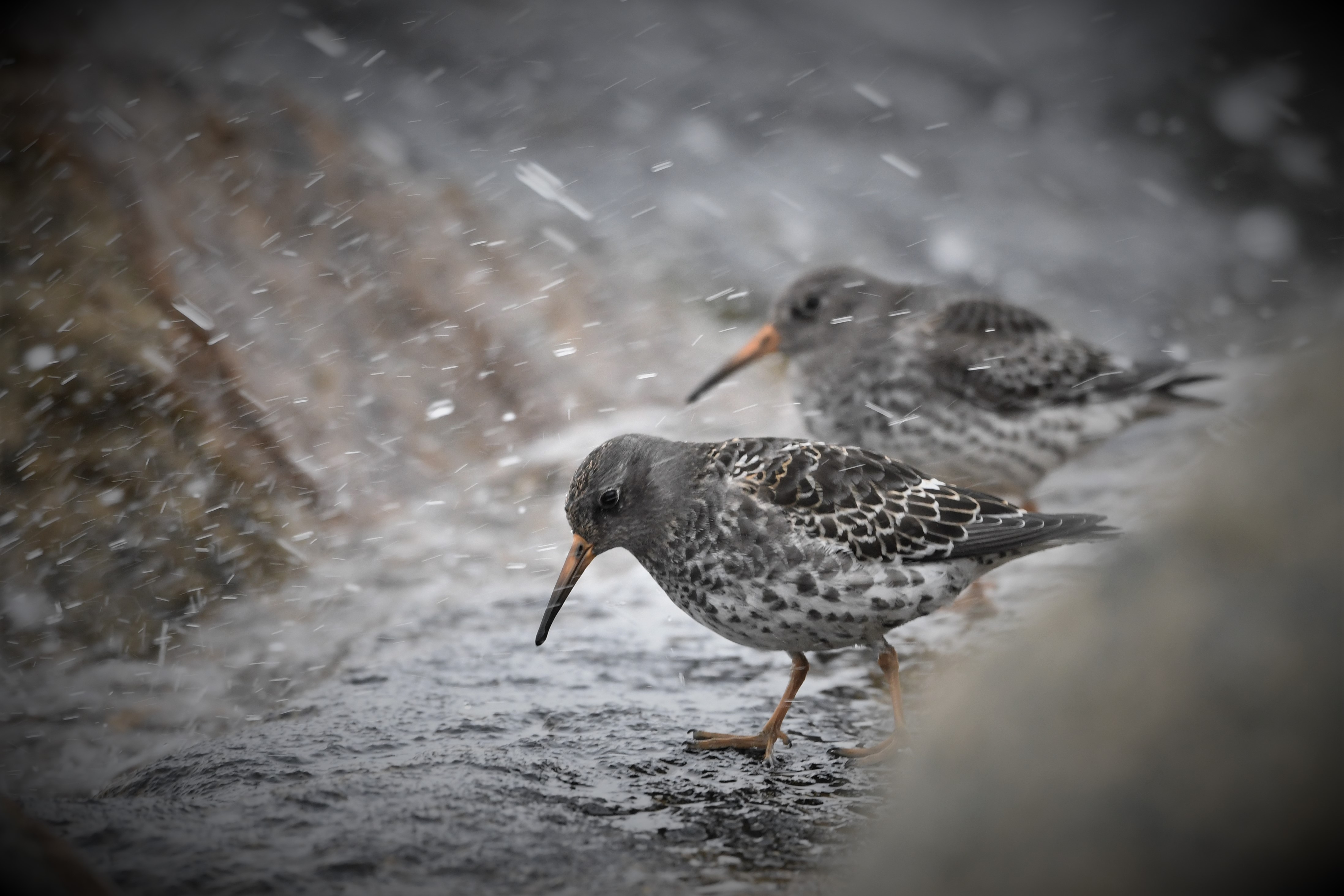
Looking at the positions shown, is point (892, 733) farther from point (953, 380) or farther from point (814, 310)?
point (814, 310)

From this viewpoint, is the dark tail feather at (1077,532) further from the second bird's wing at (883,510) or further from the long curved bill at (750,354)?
the long curved bill at (750,354)

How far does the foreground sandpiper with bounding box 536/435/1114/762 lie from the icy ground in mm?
356

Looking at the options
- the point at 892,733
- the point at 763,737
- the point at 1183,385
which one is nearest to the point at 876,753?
the point at 892,733

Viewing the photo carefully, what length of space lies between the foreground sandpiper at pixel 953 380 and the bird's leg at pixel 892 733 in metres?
2.03

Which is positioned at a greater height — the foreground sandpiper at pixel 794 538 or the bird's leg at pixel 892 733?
the foreground sandpiper at pixel 794 538

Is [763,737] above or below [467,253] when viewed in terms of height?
above

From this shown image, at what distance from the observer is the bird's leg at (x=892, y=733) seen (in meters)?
3.54

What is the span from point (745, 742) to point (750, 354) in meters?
3.03

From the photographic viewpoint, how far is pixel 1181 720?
196cm

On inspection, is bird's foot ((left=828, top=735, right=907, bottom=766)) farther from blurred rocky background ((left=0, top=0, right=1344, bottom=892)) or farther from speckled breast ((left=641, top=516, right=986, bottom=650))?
blurred rocky background ((left=0, top=0, right=1344, bottom=892))

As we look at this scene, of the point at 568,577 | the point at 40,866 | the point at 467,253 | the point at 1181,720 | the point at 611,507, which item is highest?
the point at 1181,720

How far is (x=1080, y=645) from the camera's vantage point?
7.14 feet

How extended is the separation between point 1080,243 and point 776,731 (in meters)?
7.76

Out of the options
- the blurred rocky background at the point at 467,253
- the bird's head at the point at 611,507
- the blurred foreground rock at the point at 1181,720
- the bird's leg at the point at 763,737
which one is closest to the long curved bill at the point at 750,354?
the blurred rocky background at the point at 467,253
